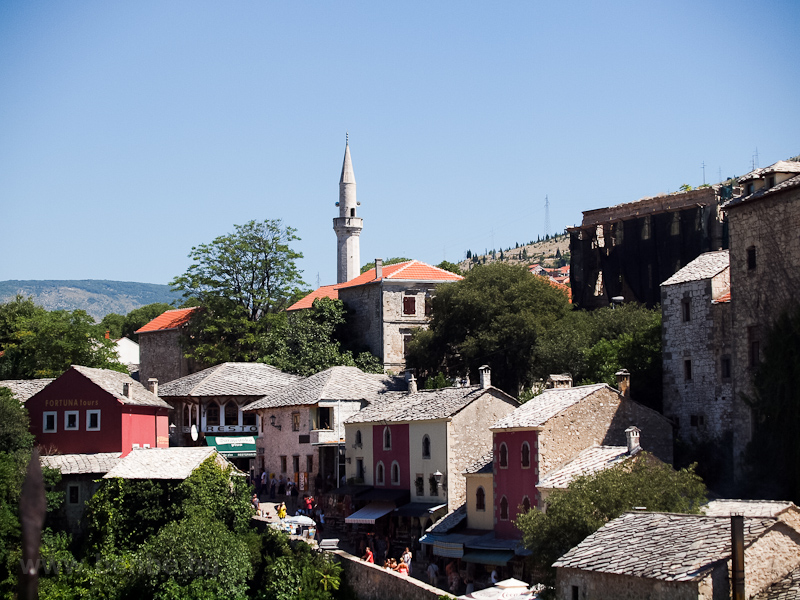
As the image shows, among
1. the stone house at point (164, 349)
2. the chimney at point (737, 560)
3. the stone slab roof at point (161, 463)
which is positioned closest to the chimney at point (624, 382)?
the chimney at point (737, 560)

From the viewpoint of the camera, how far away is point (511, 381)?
4900 centimetres

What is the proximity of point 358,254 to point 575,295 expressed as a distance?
24.6 meters

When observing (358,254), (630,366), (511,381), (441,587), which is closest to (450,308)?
(511,381)

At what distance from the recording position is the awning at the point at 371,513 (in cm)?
4028

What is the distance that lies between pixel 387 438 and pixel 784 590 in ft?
81.0

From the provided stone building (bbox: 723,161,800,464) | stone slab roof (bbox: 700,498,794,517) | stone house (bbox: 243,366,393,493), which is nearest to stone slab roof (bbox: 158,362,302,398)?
stone house (bbox: 243,366,393,493)

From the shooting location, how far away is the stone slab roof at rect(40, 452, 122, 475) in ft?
147

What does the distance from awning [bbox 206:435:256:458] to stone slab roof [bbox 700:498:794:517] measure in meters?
29.5

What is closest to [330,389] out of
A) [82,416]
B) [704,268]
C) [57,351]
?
[82,416]

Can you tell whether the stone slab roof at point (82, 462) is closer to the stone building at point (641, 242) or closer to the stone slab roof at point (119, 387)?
the stone slab roof at point (119, 387)

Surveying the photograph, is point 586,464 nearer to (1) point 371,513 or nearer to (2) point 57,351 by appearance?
(1) point 371,513

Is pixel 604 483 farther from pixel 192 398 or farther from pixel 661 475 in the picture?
Answer: pixel 192 398

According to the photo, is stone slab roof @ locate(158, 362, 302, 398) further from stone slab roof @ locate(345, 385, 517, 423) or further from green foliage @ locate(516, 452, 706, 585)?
green foliage @ locate(516, 452, 706, 585)

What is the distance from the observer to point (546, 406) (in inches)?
1405
